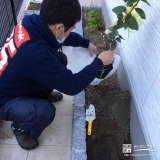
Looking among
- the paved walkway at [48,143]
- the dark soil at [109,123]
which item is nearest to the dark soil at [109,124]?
the dark soil at [109,123]

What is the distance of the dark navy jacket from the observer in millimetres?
1491

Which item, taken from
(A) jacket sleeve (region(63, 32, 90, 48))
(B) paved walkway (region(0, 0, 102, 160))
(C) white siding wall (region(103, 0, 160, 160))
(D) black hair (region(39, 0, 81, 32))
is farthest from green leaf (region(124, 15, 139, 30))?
(B) paved walkway (region(0, 0, 102, 160))

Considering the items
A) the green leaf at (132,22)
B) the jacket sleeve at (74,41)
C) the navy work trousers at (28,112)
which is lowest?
the navy work trousers at (28,112)

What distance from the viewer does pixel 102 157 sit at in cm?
193

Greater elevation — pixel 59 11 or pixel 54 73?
pixel 59 11

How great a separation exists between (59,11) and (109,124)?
1054 mm

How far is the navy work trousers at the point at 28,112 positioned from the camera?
5.73 feet

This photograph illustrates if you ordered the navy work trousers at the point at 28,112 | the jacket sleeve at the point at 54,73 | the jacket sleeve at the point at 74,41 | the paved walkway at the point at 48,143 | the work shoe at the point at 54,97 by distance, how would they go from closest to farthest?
the jacket sleeve at the point at 54,73, the navy work trousers at the point at 28,112, the paved walkway at the point at 48,143, the jacket sleeve at the point at 74,41, the work shoe at the point at 54,97

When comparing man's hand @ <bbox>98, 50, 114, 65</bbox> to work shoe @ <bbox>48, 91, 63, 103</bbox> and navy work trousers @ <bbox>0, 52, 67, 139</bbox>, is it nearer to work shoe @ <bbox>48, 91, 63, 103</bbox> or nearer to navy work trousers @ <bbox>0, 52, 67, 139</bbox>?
navy work trousers @ <bbox>0, 52, 67, 139</bbox>

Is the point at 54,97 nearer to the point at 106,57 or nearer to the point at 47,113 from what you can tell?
the point at 47,113

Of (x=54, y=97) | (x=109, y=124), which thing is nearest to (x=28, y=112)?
(x=54, y=97)

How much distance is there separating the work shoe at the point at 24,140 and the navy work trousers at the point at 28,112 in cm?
9

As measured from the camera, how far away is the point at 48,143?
1975 millimetres

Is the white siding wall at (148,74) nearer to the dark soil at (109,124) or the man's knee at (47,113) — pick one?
the dark soil at (109,124)
